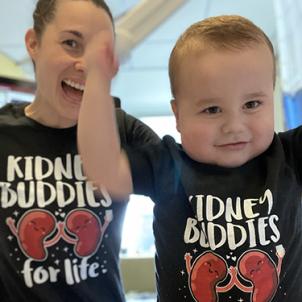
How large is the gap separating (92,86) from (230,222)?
0.24 metres

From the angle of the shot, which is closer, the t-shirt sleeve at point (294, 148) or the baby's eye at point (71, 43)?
the t-shirt sleeve at point (294, 148)

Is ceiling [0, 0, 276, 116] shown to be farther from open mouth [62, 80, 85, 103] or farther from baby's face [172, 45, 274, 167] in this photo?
baby's face [172, 45, 274, 167]

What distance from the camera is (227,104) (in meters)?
0.55

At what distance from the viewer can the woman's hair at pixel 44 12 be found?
28.3 inches

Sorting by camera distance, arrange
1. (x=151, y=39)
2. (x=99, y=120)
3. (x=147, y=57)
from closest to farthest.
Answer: (x=99, y=120) → (x=151, y=39) → (x=147, y=57)

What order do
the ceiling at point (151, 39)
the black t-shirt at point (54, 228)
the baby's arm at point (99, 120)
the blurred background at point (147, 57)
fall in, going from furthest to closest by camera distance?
the ceiling at point (151, 39) < the blurred background at point (147, 57) < the black t-shirt at point (54, 228) < the baby's arm at point (99, 120)

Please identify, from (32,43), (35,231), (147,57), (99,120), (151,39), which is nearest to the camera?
(99,120)

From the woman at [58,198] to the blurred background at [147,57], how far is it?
0.37ft

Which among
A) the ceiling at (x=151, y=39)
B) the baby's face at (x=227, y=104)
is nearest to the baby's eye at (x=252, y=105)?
the baby's face at (x=227, y=104)

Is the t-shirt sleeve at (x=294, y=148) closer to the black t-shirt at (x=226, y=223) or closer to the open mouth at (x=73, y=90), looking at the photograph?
the black t-shirt at (x=226, y=223)

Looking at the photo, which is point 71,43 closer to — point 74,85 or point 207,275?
point 74,85

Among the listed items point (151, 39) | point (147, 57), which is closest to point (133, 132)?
point (151, 39)

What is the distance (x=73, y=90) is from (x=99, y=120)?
21 centimetres

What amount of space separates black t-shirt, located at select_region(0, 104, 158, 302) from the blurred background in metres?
0.13
